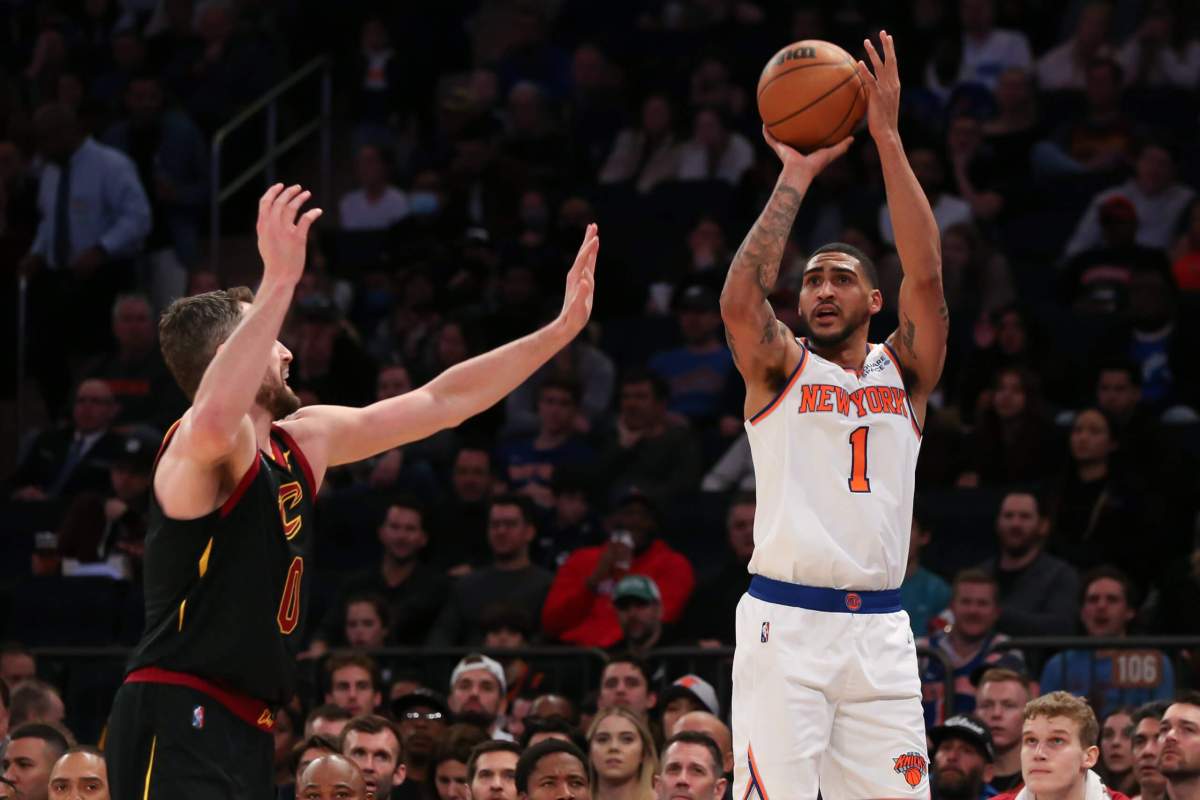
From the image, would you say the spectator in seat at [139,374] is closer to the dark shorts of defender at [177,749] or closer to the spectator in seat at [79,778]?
the spectator in seat at [79,778]

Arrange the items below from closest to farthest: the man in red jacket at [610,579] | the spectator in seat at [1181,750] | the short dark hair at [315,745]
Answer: the spectator in seat at [1181,750] < the short dark hair at [315,745] < the man in red jacket at [610,579]

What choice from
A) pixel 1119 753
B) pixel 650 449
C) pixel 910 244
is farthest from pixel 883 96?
pixel 650 449

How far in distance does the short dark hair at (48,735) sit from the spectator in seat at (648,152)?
8.58m

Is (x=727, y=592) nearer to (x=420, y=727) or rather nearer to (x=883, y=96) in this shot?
(x=420, y=727)

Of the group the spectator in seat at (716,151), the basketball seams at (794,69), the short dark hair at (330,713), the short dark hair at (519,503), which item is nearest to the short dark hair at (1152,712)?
the basketball seams at (794,69)

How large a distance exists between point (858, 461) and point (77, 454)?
975 cm

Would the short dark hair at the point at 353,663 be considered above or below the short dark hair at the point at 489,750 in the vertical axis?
above

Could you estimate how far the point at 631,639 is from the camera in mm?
12578

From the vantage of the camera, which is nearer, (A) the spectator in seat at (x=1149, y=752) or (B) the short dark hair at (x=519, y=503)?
(A) the spectator in seat at (x=1149, y=752)

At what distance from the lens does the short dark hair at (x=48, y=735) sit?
1055 centimetres

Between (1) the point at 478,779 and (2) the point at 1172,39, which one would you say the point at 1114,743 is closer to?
(1) the point at 478,779

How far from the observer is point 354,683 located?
1191 cm

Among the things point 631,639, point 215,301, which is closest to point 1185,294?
point 631,639

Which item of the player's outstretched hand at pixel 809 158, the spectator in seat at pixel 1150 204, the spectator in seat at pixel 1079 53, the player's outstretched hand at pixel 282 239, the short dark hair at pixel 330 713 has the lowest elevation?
the short dark hair at pixel 330 713
